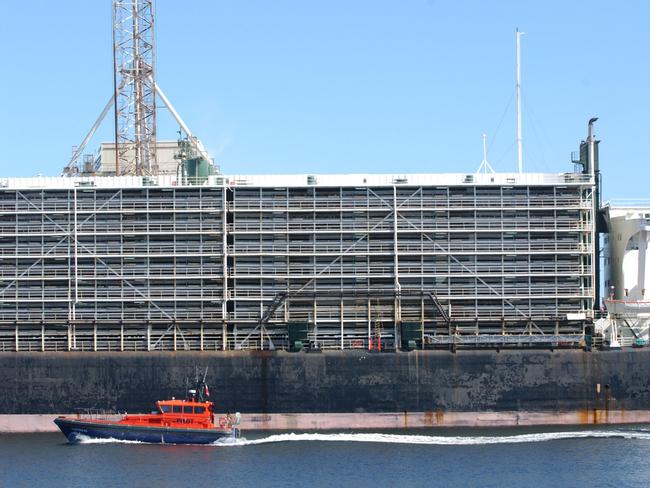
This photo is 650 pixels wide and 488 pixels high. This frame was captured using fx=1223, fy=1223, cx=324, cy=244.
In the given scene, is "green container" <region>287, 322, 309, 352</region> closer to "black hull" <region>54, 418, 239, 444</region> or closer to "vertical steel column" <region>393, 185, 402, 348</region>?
"vertical steel column" <region>393, 185, 402, 348</region>

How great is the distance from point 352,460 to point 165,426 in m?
Result: 17.7

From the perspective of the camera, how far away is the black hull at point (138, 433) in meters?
97.9

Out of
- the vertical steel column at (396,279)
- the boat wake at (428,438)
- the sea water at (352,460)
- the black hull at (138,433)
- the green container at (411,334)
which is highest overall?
the vertical steel column at (396,279)

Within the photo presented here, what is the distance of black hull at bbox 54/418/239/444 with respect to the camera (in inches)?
3856

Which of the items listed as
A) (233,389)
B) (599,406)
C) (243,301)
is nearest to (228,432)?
(233,389)

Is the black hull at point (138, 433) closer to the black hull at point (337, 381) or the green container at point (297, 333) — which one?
the black hull at point (337, 381)

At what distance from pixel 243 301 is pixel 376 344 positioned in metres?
12.4

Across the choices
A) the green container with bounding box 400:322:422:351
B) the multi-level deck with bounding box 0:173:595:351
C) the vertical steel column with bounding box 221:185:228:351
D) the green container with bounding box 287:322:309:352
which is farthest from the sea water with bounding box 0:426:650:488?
the multi-level deck with bounding box 0:173:595:351

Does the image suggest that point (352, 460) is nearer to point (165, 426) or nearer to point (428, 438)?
point (428, 438)


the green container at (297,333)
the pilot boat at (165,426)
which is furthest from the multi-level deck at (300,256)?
the pilot boat at (165,426)

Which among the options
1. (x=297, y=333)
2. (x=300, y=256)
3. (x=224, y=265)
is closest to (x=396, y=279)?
(x=300, y=256)

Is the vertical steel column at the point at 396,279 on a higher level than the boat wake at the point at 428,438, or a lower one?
higher

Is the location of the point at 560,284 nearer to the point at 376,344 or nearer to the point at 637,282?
the point at 637,282

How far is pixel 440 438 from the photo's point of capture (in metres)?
97.3
